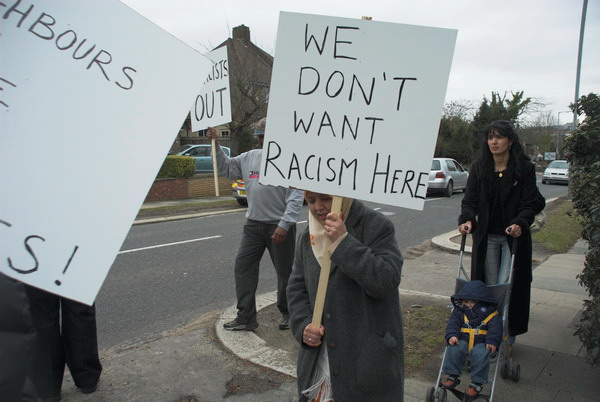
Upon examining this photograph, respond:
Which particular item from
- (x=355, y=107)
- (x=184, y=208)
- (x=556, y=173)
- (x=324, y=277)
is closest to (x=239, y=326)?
(x=324, y=277)

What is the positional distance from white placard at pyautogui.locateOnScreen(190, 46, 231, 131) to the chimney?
3505cm

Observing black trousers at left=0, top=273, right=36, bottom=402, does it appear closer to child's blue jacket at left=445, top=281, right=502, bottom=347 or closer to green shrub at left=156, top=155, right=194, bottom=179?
child's blue jacket at left=445, top=281, right=502, bottom=347

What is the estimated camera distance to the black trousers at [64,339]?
303cm

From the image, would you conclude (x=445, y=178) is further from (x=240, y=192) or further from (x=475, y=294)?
(x=475, y=294)

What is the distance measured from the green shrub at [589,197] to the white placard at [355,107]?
1.86 meters

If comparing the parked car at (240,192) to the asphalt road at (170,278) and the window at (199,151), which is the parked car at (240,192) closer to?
the asphalt road at (170,278)

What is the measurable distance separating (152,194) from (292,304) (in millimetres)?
15289

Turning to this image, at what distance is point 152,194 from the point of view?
16.6 m

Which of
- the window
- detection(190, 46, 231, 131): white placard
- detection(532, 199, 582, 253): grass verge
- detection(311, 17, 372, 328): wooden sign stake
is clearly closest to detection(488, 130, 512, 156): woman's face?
detection(311, 17, 372, 328): wooden sign stake

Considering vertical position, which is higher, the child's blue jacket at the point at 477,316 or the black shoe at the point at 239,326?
the child's blue jacket at the point at 477,316

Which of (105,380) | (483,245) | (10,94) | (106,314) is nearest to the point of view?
(10,94)

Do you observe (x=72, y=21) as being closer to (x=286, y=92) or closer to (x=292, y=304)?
(x=286, y=92)

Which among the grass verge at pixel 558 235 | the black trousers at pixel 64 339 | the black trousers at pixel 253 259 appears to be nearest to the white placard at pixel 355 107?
the black trousers at pixel 64 339

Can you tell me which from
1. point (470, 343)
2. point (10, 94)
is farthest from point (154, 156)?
point (470, 343)
